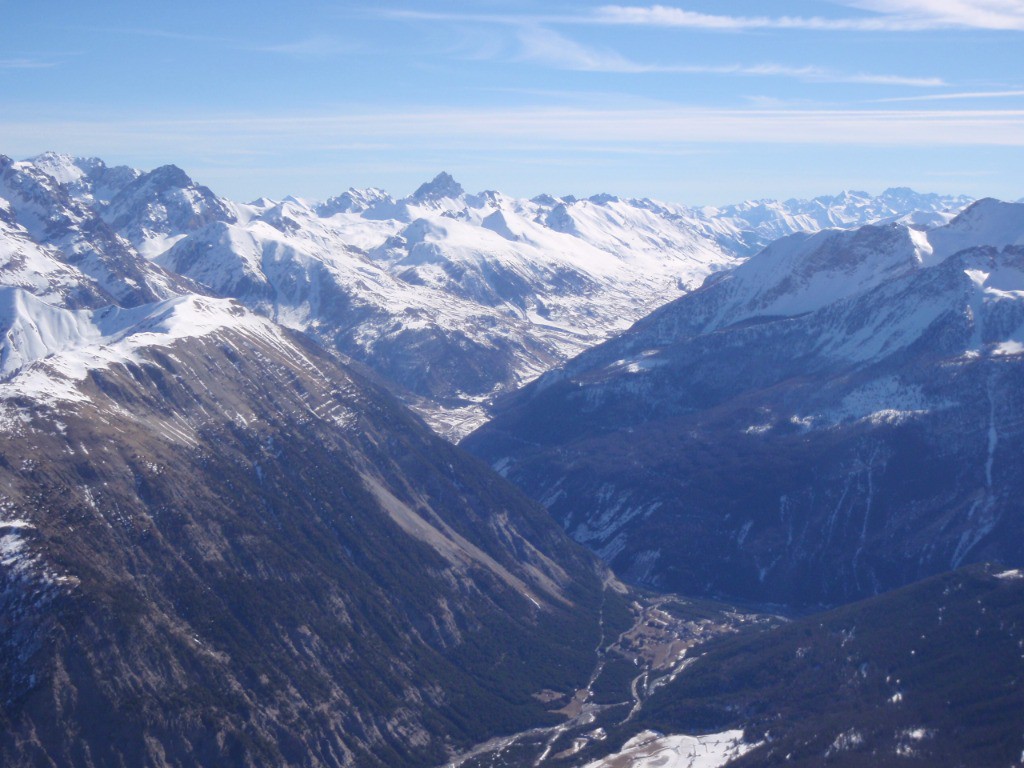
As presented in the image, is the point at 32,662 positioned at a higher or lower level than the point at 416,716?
higher

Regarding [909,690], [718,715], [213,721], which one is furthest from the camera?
[718,715]

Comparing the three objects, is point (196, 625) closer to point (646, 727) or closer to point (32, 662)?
point (32, 662)

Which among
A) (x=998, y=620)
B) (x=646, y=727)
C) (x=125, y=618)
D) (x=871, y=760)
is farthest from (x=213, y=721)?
(x=998, y=620)

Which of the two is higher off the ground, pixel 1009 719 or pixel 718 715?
pixel 1009 719

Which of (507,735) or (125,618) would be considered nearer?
(125,618)

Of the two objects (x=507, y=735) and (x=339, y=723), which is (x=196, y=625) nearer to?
(x=339, y=723)

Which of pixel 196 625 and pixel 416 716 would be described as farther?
pixel 416 716

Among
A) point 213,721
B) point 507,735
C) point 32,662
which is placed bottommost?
point 507,735

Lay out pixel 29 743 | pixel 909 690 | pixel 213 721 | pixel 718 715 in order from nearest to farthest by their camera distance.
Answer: pixel 29 743, pixel 213 721, pixel 909 690, pixel 718 715

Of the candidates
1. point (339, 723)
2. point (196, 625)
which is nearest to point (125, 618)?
point (196, 625)
